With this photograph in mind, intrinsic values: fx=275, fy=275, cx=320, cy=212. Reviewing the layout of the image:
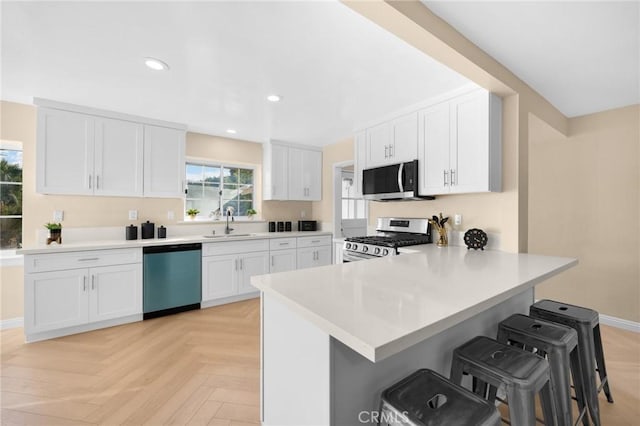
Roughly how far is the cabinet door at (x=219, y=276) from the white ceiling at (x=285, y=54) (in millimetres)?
1874

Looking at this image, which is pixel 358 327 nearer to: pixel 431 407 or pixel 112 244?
pixel 431 407

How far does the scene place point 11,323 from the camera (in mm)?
2891

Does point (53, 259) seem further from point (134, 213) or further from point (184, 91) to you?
point (184, 91)

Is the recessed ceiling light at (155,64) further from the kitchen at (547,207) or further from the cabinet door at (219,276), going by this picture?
the cabinet door at (219,276)

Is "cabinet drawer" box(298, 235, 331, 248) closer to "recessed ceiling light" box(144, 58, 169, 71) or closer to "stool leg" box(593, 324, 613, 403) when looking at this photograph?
"recessed ceiling light" box(144, 58, 169, 71)

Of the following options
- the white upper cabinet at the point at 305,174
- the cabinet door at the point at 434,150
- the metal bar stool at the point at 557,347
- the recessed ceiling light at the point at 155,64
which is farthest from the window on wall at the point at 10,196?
the metal bar stool at the point at 557,347

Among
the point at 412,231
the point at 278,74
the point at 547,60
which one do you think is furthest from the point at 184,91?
the point at 547,60

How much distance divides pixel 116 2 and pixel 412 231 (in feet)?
10.1

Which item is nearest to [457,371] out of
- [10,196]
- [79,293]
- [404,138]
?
[404,138]

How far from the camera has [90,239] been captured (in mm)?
3221

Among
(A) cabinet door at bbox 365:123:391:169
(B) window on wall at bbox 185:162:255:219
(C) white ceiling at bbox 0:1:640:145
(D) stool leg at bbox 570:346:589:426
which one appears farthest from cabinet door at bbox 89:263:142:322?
Result: (D) stool leg at bbox 570:346:589:426

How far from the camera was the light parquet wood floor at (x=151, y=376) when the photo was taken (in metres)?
1.70

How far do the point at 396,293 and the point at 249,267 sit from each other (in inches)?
120

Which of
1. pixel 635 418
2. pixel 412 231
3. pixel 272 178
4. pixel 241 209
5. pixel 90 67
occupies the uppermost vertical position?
pixel 90 67
